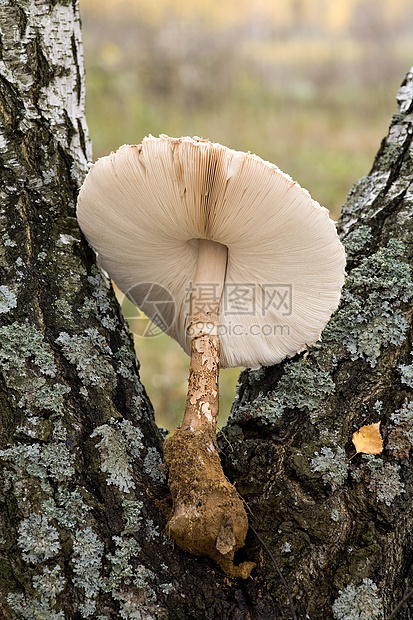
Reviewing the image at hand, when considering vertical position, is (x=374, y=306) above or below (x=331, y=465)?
above

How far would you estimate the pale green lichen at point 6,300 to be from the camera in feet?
6.28

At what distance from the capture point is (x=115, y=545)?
1727 mm

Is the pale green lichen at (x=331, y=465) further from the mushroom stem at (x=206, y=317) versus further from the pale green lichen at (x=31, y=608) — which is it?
the pale green lichen at (x=31, y=608)

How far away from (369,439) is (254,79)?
26.6 feet

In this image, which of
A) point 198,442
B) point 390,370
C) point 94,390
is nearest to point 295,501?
point 198,442

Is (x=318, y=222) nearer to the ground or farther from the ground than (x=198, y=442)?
farther from the ground

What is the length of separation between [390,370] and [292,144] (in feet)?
19.9

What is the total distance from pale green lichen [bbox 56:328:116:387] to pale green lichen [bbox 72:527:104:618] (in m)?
0.52

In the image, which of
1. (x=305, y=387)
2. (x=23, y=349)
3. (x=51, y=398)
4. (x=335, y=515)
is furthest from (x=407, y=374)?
(x=23, y=349)

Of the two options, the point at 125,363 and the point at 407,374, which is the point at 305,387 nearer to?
the point at 407,374

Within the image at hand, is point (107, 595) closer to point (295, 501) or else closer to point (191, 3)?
point (295, 501)

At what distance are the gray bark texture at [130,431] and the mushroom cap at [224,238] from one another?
0.47 ft

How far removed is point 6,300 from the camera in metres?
1.93

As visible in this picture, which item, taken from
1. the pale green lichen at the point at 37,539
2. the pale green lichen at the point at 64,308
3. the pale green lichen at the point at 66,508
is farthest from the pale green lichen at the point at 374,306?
the pale green lichen at the point at 37,539
